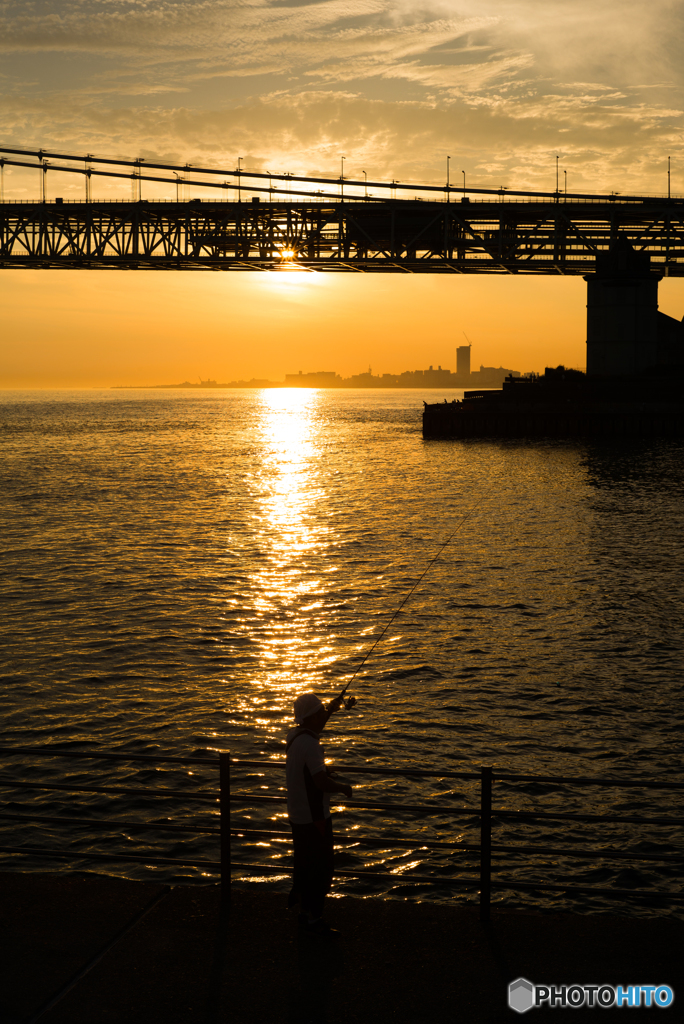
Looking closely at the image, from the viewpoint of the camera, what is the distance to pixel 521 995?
5648 millimetres

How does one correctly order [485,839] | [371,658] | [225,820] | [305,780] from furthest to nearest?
[371,658] → [225,820] → [485,839] → [305,780]

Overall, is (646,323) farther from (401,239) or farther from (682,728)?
(682,728)

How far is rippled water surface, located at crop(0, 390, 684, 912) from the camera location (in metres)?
12.8

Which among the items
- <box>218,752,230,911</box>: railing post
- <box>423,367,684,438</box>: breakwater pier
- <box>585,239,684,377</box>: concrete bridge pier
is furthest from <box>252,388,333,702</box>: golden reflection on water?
<box>585,239,684,377</box>: concrete bridge pier

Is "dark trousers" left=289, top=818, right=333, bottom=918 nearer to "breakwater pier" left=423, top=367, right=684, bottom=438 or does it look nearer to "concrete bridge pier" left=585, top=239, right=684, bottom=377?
"breakwater pier" left=423, top=367, right=684, bottom=438

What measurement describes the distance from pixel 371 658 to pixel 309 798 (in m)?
14.4

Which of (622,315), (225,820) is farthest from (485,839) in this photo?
(622,315)

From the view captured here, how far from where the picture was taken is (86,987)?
562 centimetres

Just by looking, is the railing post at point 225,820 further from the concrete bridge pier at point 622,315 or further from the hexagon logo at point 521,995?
the concrete bridge pier at point 622,315

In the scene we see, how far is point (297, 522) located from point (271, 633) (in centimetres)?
2124

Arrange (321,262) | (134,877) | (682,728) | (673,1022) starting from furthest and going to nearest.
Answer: (321,262) < (682,728) < (134,877) < (673,1022)

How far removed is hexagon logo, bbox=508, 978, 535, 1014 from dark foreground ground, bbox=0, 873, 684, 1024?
0.06 m

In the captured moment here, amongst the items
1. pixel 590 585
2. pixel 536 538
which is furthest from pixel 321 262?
pixel 590 585

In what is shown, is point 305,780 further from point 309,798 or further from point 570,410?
point 570,410
